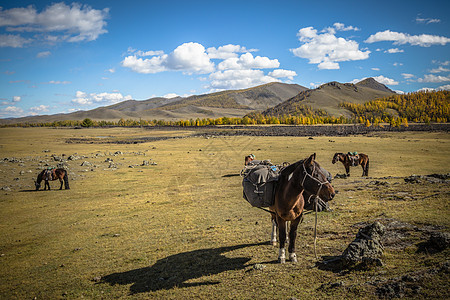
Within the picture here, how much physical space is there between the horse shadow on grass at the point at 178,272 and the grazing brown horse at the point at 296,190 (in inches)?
70.0

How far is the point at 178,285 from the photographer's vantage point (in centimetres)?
678

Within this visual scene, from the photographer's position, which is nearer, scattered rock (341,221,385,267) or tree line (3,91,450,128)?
scattered rock (341,221,385,267)

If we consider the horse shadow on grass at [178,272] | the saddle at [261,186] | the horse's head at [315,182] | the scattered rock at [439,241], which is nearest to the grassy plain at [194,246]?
the horse shadow on grass at [178,272]

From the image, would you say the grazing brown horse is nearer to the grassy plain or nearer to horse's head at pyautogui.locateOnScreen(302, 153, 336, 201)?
horse's head at pyautogui.locateOnScreen(302, 153, 336, 201)

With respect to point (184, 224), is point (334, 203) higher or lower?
higher

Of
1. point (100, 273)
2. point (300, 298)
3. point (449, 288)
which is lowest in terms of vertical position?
point (100, 273)

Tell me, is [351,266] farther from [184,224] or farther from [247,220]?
[184,224]

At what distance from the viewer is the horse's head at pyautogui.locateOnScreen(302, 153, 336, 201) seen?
19.8 ft

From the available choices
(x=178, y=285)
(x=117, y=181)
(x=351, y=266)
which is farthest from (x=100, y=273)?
(x=117, y=181)

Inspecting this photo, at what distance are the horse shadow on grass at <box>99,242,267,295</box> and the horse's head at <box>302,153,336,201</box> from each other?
3.22m

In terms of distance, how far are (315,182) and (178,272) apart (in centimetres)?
502

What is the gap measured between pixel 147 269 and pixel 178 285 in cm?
166

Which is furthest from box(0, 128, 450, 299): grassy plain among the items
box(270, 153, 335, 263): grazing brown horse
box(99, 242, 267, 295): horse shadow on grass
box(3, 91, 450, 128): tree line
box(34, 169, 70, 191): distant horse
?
box(3, 91, 450, 128): tree line

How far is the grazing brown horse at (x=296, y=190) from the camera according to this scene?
6.08 m
